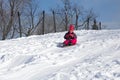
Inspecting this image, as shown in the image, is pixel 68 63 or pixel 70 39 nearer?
pixel 68 63

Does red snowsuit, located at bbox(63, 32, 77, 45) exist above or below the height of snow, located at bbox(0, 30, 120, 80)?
above

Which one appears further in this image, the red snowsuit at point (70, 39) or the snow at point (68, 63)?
the red snowsuit at point (70, 39)

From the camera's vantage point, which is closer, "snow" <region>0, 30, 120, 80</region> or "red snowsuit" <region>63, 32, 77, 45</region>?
Result: "snow" <region>0, 30, 120, 80</region>

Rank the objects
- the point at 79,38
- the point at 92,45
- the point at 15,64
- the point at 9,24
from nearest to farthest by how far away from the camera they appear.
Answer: the point at 15,64 < the point at 92,45 < the point at 79,38 < the point at 9,24

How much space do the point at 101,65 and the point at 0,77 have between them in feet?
10.1

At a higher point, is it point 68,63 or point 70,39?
point 70,39

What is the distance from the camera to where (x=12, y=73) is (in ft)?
31.5

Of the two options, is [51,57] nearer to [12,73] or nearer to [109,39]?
[12,73]

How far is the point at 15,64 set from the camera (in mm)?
10938

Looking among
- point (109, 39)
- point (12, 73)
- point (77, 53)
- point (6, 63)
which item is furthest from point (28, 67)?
point (109, 39)

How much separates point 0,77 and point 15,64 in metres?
1.82

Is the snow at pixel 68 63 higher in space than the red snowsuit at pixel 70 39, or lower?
lower

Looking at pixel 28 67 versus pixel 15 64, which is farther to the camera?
pixel 15 64

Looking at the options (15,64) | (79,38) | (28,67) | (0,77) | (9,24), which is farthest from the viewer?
(9,24)
